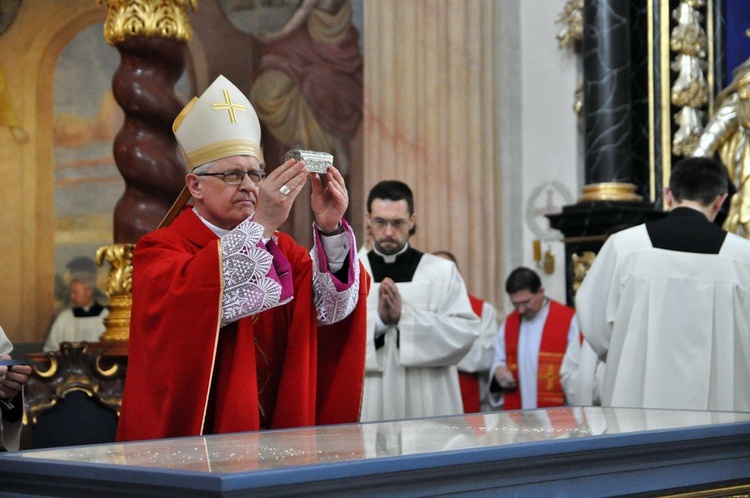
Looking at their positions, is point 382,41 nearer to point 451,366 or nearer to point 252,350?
point 451,366

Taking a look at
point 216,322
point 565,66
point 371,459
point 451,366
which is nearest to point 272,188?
point 216,322

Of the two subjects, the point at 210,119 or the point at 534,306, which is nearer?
the point at 210,119

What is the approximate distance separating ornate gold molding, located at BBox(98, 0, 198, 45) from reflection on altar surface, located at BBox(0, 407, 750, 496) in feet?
9.37

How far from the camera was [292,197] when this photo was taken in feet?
10.6

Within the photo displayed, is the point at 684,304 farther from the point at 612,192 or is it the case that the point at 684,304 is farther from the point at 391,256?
the point at 612,192

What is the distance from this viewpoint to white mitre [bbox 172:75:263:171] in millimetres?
3557

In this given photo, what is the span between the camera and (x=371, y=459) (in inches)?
85.2

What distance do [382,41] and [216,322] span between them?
23.3ft

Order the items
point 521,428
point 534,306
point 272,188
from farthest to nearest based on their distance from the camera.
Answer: point 534,306 < point 272,188 < point 521,428

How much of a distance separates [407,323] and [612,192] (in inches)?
109

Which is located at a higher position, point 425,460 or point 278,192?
point 278,192

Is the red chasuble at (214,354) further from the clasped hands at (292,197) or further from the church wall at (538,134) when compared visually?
the church wall at (538,134)

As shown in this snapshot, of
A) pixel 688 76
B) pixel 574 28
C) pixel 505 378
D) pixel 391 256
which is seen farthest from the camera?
pixel 574 28

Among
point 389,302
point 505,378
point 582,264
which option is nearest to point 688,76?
point 582,264
